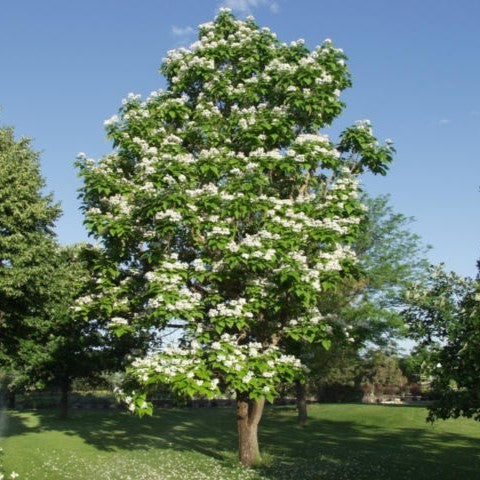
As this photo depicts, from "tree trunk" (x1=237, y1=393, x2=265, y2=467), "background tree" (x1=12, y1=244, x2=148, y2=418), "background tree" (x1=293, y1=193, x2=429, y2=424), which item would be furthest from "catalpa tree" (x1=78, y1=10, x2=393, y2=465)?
"background tree" (x1=293, y1=193, x2=429, y2=424)

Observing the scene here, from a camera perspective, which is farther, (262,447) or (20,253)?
(262,447)

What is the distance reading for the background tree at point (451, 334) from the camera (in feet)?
44.4

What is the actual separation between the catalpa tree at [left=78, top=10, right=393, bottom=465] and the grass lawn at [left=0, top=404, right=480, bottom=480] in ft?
9.86

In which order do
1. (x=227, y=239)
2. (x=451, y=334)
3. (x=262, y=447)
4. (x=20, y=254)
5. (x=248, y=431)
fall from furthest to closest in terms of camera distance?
(x=262, y=447) < (x=20, y=254) < (x=248, y=431) < (x=227, y=239) < (x=451, y=334)

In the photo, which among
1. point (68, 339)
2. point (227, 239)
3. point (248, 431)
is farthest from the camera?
point (68, 339)

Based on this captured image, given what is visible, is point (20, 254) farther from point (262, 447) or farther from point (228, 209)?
point (262, 447)

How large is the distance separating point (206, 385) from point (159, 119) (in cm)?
1171

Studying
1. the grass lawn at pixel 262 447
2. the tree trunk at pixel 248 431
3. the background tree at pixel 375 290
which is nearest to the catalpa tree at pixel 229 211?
the tree trunk at pixel 248 431

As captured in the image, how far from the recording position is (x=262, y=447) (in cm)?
2952

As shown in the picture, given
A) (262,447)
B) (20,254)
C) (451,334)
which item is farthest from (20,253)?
(451,334)

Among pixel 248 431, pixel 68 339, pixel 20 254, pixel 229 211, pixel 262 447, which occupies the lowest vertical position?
pixel 262 447

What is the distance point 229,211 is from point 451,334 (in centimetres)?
810

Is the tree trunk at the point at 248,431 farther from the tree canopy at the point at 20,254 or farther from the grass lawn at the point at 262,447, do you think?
the tree canopy at the point at 20,254

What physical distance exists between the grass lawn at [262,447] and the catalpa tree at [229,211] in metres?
3.00
